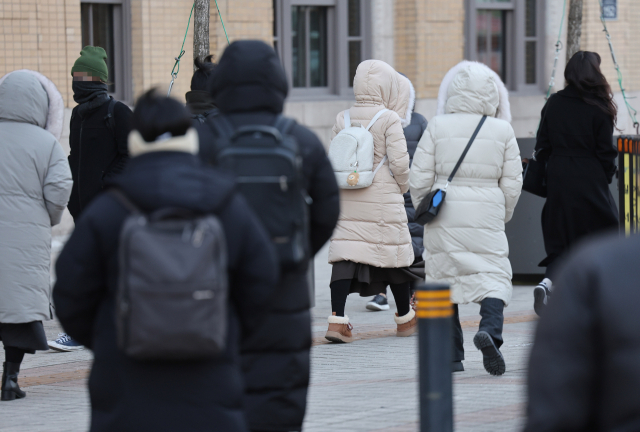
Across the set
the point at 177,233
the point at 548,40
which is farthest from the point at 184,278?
the point at 548,40

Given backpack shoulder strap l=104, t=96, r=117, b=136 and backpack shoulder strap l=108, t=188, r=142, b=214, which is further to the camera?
backpack shoulder strap l=104, t=96, r=117, b=136

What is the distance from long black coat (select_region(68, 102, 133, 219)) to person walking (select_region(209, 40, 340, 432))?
11.0 ft

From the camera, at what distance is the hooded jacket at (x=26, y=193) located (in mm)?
6188

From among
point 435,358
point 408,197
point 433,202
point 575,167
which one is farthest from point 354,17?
point 435,358

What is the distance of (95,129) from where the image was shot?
24.5 feet

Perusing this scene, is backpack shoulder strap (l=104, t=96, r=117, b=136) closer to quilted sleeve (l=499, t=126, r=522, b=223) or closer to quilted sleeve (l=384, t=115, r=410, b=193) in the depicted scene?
quilted sleeve (l=384, t=115, r=410, b=193)

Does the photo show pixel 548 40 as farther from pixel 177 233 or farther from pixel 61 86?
pixel 177 233

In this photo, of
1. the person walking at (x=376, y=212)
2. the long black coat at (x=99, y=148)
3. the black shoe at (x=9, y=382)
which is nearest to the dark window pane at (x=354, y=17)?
the person walking at (x=376, y=212)

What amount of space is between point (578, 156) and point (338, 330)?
81.0 inches

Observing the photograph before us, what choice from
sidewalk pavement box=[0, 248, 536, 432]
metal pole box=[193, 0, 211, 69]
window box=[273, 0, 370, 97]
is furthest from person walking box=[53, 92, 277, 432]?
window box=[273, 0, 370, 97]

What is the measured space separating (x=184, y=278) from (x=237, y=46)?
162 cm

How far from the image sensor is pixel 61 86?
13.0 metres

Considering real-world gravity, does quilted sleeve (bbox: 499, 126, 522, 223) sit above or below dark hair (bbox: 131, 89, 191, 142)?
below

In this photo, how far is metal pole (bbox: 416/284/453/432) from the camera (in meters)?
3.78
